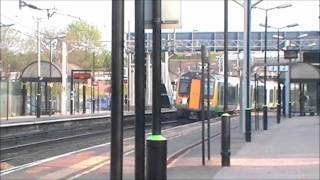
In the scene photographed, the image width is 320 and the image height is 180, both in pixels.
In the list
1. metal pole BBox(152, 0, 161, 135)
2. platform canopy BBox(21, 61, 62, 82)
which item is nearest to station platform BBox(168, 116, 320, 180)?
metal pole BBox(152, 0, 161, 135)

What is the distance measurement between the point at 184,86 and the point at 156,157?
4269 centimetres

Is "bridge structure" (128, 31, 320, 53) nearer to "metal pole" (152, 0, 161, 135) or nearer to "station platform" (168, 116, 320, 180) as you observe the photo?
"station platform" (168, 116, 320, 180)

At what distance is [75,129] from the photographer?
38125mm

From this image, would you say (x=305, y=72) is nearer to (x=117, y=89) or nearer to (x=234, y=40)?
(x=117, y=89)

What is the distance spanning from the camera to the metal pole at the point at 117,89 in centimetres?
587

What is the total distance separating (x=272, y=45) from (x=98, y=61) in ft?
72.5

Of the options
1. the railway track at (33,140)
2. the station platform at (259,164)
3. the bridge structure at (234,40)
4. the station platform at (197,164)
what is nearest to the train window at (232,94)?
the railway track at (33,140)

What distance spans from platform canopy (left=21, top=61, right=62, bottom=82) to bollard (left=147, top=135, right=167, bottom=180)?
46599 millimetres

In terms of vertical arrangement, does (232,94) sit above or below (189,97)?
above

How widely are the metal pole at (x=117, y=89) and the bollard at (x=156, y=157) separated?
199 centimetres

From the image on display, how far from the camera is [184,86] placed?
166ft

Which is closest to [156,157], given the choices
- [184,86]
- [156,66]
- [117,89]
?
[156,66]

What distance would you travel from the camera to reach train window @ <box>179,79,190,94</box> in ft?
165

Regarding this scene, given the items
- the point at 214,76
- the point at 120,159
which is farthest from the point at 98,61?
the point at 120,159
